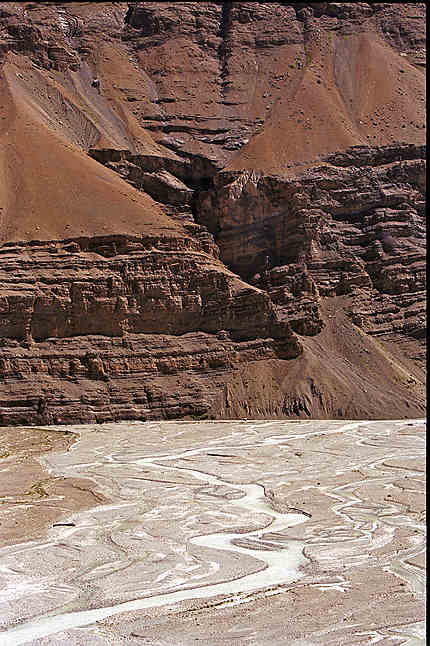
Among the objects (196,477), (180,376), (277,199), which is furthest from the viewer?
(277,199)

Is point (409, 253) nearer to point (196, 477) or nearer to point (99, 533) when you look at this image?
point (196, 477)

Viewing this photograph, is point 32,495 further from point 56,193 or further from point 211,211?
point 211,211

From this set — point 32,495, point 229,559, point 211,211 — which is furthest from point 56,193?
point 229,559

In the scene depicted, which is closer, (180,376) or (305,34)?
(180,376)

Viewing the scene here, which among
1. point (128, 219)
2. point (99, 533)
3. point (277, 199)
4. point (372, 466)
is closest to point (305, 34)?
point (277, 199)

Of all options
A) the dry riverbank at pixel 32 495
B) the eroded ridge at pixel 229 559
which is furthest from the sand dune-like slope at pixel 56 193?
the eroded ridge at pixel 229 559
